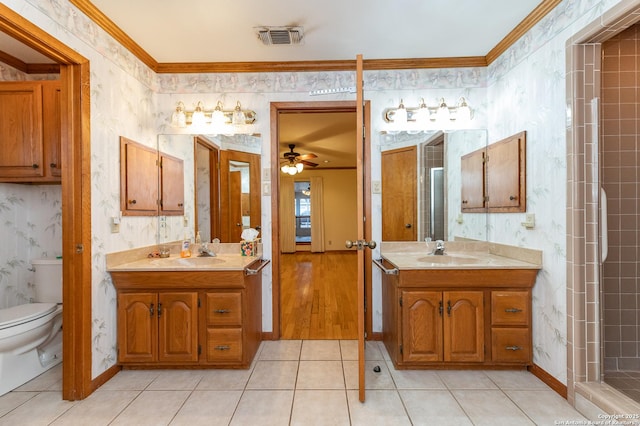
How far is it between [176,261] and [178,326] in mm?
521

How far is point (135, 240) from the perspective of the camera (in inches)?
94.2

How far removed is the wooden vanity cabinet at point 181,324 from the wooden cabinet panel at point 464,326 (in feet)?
4.70

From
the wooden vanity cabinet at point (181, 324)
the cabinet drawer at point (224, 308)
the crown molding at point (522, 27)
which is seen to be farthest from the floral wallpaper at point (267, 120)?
the cabinet drawer at point (224, 308)

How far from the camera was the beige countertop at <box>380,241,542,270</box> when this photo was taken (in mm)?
2078

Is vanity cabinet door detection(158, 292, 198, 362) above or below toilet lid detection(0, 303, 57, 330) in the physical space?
below

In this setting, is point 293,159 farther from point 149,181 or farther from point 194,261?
point 194,261

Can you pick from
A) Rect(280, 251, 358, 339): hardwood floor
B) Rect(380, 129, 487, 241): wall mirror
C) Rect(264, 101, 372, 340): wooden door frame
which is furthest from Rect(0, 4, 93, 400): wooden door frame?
A: Rect(380, 129, 487, 241): wall mirror

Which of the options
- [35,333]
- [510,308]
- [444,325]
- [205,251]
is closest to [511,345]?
[510,308]

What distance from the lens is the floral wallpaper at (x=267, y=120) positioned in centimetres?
187

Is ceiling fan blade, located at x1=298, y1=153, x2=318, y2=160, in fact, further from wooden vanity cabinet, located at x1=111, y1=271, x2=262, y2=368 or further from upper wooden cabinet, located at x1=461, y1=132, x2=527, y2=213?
wooden vanity cabinet, located at x1=111, y1=271, x2=262, y2=368

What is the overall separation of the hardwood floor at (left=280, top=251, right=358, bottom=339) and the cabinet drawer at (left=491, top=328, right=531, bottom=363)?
115 centimetres

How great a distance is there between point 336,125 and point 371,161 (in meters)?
1.87

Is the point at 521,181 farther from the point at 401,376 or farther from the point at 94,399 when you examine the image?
the point at 94,399

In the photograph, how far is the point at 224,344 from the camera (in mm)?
2141
